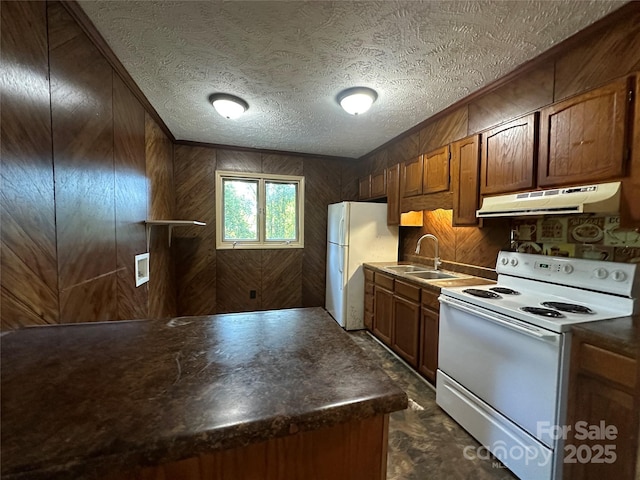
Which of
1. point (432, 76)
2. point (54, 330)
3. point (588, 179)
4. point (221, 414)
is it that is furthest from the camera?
point (432, 76)

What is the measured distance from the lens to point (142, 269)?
2.29m

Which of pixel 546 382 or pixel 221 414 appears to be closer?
pixel 221 414

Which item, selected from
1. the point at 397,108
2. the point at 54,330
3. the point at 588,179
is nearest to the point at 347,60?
the point at 397,108

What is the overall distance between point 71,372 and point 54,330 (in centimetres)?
44

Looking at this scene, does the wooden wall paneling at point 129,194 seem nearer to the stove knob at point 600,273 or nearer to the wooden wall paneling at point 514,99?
the wooden wall paneling at point 514,99

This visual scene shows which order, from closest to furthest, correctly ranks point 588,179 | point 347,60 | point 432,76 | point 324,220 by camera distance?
point 588,179, point 347,60, point 432,76, point 324,220

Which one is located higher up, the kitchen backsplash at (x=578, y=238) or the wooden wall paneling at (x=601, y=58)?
the wooden wall paneling at (x=601, y=58)

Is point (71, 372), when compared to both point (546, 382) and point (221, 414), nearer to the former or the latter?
point (221, 414)

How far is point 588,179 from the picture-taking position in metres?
1.42

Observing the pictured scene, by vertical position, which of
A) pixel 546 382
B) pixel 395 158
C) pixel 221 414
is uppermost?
pixel 395 158

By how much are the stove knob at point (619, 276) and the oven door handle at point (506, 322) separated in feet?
1.90

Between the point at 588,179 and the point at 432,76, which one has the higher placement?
the point at 432,76

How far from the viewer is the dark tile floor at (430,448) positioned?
57.6 inches
